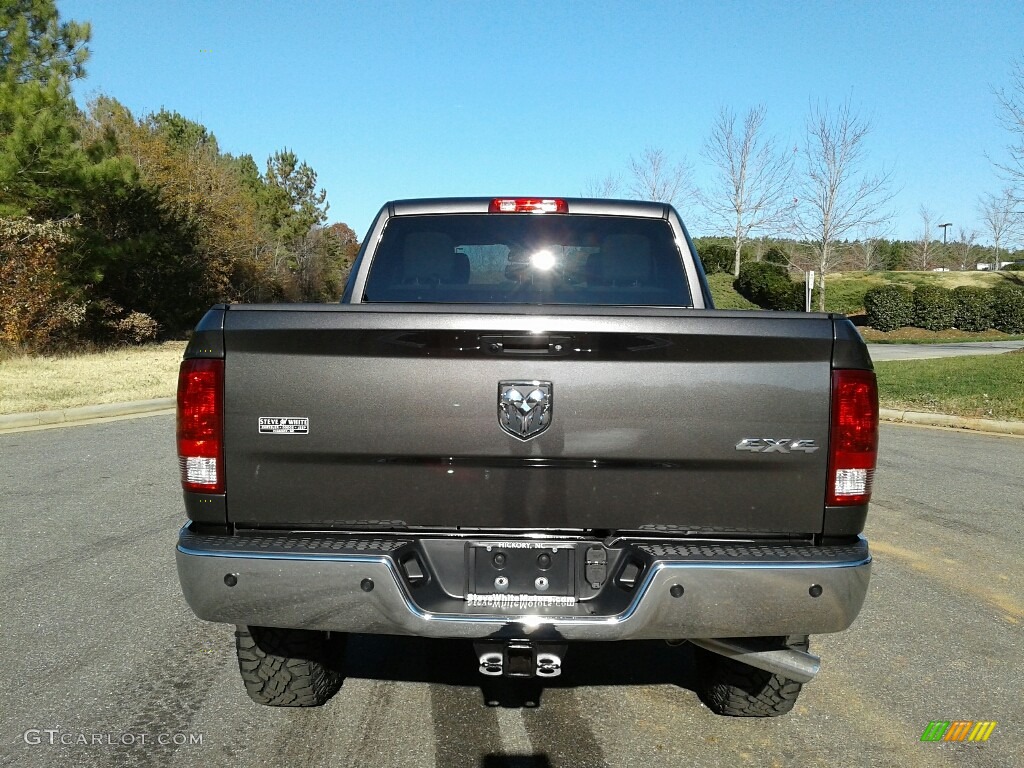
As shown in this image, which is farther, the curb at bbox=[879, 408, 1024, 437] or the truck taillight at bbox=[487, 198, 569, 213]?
the curb at bbox=[879, 408, 1024, 437]

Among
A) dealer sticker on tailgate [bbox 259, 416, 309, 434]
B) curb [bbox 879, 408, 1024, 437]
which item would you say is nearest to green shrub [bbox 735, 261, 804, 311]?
curb [bbox 879, 408, 1024, 437]

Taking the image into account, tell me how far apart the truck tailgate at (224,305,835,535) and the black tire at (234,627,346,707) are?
695 mm

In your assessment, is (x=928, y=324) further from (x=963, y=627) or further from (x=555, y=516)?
(x=555, y=516)

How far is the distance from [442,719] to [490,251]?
2228 millimetres

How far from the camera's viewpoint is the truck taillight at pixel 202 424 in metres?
2.64

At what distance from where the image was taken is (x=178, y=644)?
3.97m

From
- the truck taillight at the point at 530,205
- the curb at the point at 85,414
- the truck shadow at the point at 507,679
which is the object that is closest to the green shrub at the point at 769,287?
the curb at the point at 85,414

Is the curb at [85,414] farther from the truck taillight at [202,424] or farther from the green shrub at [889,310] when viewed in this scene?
the green shrub at [889,310]

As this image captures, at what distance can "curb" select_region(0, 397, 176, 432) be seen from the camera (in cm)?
1102

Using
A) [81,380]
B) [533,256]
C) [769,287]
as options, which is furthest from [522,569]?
[769,287]

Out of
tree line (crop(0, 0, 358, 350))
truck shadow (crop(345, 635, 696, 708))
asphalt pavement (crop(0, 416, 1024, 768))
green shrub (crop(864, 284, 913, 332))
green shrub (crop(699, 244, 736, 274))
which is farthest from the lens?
green shrub (crop(699, 244, 736, 274))

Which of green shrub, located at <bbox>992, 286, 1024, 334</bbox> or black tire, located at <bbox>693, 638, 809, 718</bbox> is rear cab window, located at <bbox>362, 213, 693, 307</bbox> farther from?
green shrub, located at <bbox>992, 286, 1024, 334</bbox>

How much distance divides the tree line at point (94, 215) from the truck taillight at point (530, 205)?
16664 mm

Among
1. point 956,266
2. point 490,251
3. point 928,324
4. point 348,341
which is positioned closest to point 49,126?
point 490,251
